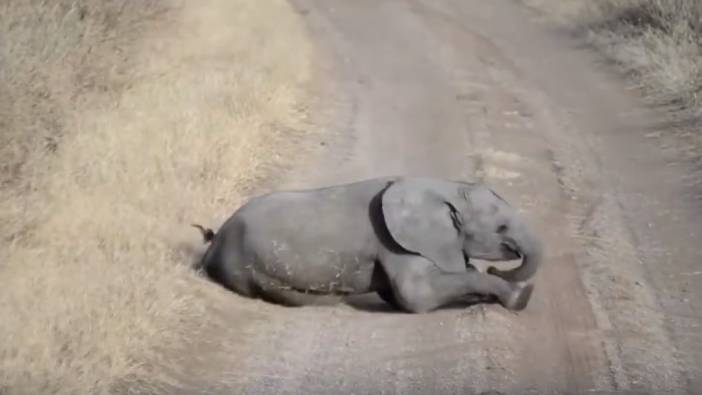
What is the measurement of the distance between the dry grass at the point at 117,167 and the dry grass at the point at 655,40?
3.88m

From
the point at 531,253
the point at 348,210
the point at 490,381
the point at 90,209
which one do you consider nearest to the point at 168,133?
the point at 90,209

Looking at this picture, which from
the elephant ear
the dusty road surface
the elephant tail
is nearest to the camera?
the dusty road surface

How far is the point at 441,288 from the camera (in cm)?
767

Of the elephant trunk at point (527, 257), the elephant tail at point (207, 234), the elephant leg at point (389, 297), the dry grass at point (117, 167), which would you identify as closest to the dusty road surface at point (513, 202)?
the elephant leg at point (389, 297)

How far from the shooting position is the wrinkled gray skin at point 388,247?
25.3ft

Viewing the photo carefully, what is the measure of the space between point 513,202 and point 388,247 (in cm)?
266

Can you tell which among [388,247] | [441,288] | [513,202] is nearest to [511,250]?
[441,288]

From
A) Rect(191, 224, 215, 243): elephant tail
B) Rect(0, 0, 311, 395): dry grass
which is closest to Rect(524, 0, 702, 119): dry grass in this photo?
Rect(0, 0, 311, 395): dry grass

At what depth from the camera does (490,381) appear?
22.1 feet

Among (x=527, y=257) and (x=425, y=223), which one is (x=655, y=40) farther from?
(x=425, y=223)

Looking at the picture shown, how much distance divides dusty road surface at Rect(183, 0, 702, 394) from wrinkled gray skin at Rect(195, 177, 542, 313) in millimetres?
143

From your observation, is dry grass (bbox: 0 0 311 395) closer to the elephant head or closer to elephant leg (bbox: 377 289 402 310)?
elephant leg (bbox: 377 289 402 310)

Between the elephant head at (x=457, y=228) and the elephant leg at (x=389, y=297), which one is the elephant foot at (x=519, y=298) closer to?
the elephant head at (x=457, y=228)

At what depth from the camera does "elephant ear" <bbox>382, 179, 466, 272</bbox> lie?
7.77m
